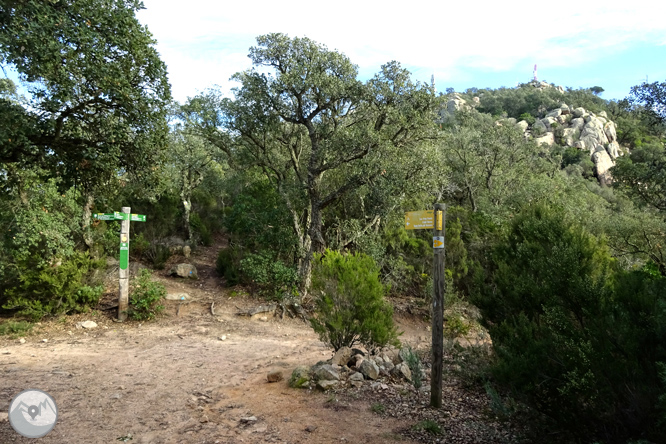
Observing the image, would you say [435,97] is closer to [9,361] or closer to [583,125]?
[9,361]

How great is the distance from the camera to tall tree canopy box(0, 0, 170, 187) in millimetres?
4473

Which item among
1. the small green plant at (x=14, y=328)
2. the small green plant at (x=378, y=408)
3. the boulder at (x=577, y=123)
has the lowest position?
the small green plant at (x=14, y=328)

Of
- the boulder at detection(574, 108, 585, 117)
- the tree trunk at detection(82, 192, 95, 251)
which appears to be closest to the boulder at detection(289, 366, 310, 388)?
the tree trunk at detection(82, 192, 95, 251)

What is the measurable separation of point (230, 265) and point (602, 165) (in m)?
52.8

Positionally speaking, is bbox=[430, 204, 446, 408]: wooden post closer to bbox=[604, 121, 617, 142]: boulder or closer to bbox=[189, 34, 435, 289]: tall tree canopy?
bbox=[189, 34, 435, 289]: tall tree canopy

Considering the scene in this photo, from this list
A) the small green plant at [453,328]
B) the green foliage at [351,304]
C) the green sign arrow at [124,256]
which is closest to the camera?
the green foliage at [351,304]

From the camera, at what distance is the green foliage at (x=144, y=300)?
1134 cm

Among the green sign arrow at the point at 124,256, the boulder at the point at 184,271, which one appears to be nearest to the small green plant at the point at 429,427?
the green sign arrow at the point at 124,256

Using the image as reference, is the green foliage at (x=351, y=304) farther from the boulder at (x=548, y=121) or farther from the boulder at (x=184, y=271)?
the boulder at (x=548, y=121)

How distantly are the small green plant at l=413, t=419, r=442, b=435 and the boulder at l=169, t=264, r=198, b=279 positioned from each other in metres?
12.7

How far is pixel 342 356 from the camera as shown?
22.1 feet

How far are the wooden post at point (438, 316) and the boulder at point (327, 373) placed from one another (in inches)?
57.3

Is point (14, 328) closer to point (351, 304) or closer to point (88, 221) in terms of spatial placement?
point (88, 221)

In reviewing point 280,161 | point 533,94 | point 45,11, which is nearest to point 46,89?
point 45,11
